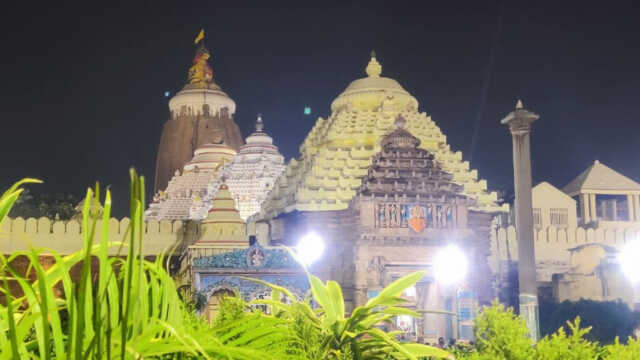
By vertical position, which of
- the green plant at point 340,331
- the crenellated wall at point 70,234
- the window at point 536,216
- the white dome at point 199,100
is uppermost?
the white dome at point 199,100

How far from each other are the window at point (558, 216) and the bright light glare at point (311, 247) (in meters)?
12.5

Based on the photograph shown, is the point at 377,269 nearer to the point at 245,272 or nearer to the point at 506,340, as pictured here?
the point at 245,272

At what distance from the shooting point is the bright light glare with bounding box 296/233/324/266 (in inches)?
694

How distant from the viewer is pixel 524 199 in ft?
55.3

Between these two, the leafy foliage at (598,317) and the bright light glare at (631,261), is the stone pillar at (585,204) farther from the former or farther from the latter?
the leafy foliage at (598,317)

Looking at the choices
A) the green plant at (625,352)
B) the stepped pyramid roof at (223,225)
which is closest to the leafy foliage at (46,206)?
the stepped pyramid roof at (223,225)

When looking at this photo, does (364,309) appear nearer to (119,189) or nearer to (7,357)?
(7,357)

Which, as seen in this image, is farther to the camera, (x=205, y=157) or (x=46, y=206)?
(x=205, y=157)

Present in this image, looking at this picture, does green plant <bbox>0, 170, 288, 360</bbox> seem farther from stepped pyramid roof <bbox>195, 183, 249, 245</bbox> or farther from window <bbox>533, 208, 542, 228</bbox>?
window <bbox>533, 208, 542, 228</bbox>

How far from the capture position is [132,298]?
2465mm

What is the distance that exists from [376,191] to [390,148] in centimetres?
106

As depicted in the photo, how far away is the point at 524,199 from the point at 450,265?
2199mm

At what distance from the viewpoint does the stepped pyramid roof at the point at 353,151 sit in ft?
59.0

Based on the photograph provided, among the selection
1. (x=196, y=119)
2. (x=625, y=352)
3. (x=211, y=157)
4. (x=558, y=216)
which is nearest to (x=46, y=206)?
(x=211, y=157)
